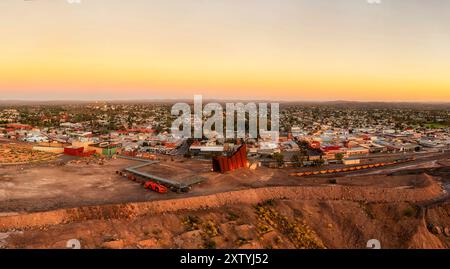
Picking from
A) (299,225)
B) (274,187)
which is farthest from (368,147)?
(299,225)

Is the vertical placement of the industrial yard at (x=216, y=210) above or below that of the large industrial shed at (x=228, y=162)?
below

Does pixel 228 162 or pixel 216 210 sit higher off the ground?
pixel 228 162

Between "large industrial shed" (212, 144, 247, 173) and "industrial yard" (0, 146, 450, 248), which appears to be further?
"large industrial shed" (212, 144, 247, 173)

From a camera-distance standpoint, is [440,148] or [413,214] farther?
[440,148]

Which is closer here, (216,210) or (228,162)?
(216,210)

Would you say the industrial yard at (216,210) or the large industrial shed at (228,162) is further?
the large industrial shed at (228,162)

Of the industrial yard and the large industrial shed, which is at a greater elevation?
the large industrial shed

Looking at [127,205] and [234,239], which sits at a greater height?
[127,205]
